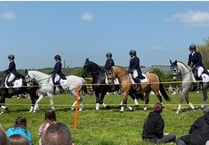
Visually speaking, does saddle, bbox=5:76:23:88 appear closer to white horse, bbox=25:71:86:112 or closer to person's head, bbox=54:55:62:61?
white horse, bbox=25:71:86:112

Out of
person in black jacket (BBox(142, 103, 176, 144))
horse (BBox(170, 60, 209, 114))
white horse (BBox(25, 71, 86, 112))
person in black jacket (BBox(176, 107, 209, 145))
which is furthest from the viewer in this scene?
white horse (BBox(25, 71, 86, 112))

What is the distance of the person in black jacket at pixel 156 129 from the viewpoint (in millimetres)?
9359

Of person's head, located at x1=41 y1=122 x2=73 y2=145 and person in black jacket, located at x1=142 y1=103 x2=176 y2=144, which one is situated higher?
person's head, located at x1=41 y1=122 x2=73 y2=145

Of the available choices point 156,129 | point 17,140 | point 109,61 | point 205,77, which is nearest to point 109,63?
point 109,61

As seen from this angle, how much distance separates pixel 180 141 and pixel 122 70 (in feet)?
33.7

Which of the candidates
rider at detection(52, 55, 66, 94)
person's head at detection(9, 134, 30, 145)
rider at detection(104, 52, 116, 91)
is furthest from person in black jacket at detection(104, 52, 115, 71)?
person's head at detection(9, 134, 30, 145)

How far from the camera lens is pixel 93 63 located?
19.6 m

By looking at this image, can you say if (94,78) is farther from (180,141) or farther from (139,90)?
(180,141)

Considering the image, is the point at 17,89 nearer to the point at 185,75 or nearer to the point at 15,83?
the point at 15,83

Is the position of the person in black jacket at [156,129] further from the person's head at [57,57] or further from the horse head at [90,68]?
the person's head at [57,57]

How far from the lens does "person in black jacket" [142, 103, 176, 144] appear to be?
936cm

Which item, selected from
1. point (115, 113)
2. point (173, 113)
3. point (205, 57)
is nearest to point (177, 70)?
point (173, 113)

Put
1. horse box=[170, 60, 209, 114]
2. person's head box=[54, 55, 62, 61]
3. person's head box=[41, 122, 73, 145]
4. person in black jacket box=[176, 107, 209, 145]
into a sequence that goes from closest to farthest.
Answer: person's head box=[41, 122, 73, 145] < person in black jacket box=[176, 107, 209, 145] < horse box=[170, 60, 209, 114] < person's head box=[54, 55, 62, 61]

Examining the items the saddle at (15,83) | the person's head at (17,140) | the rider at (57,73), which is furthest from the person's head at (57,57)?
the person's head at (17,140)
